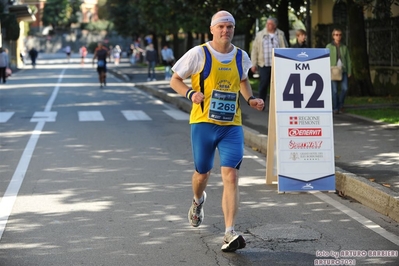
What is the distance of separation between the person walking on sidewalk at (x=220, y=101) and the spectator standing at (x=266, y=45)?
1073 cm

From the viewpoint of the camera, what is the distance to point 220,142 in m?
7.34

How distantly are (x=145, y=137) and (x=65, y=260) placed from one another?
9.35m

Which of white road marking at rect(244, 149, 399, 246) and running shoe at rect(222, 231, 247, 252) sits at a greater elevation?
running shoe at rect(222, 231, 247, 252)

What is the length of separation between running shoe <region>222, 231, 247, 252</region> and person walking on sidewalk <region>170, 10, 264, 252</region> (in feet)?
0.69

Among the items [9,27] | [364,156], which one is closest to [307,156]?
[364,156]

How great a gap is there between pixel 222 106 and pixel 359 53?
1704cm

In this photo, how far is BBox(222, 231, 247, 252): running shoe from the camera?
688 centimetres

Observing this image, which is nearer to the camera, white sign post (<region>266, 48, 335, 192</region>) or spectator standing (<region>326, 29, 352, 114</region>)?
white sign post (<region>266, 48, 335, 192</region>)

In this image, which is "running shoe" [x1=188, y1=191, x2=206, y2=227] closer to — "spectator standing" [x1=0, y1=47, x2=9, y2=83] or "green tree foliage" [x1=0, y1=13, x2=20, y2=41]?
"spectator standing" [x1=0, y1=47, x2=9, y2=83]

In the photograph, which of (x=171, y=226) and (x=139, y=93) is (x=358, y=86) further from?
(x=171, y=226)

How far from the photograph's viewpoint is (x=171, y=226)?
26.5 feet

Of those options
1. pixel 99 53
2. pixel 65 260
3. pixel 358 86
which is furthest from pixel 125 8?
pixel 65 260

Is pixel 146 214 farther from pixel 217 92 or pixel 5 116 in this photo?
pixel 5 116

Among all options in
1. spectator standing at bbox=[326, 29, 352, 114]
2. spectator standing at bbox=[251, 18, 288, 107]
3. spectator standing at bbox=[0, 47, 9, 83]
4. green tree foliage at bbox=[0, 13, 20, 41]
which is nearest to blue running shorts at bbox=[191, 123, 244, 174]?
spectator standing at bbox=[251, 18, 288, 107]
